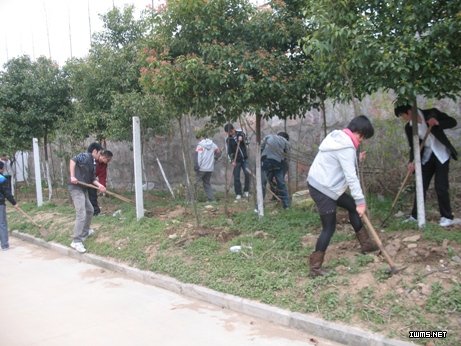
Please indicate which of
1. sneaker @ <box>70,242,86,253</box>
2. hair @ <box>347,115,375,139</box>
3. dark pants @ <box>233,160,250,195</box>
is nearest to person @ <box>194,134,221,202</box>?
dark pants @ <box>233,160,250,195</box>

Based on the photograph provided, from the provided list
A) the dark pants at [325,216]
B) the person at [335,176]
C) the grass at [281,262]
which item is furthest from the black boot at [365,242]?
the dark pants at [325,216]

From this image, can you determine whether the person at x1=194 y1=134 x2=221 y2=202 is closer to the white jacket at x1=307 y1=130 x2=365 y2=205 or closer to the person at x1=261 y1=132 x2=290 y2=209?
the person at x1=261 y1=132 x2=290 y2=209

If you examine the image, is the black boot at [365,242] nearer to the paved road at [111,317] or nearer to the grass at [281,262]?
the grass at [281,262]

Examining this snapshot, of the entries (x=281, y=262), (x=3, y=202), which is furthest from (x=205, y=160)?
(x=281, y=262)

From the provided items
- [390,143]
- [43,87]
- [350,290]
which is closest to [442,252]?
[350,290]

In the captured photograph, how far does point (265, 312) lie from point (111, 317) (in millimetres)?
1579

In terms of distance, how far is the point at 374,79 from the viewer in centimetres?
493

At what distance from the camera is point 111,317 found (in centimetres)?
465

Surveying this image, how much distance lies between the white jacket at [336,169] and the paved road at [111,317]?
141cm

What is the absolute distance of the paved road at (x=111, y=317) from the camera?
13.4 ft

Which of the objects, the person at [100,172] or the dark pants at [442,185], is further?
the person at [100,172]

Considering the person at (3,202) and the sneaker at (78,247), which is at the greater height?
the person at (3,202)

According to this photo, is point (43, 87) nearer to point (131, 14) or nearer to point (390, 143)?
point (131, 14)

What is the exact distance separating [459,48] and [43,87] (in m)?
9.43
